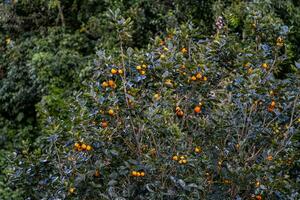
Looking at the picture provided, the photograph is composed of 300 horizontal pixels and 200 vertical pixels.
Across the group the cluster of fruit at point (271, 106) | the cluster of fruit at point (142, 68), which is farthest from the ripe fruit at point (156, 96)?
the cluster of fruit at point (271, 106)

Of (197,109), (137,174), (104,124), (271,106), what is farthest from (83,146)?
(271,106)

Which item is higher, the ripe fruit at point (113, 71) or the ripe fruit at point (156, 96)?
the ripe fruit at point (113, 71)

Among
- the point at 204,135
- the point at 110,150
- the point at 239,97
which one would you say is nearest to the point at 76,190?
the point at 110,150

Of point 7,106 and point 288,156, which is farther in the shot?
point 7,106

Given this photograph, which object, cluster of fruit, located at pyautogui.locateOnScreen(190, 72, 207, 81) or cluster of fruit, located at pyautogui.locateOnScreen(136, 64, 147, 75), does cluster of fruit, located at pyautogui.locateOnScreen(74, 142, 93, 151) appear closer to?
cluster of fruit, located at pyautogui.locateOnScreen(136, 64, 147, 75)

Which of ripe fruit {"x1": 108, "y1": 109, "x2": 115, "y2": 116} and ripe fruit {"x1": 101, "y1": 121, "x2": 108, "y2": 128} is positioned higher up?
ripe fruit {"x1": 108, "y1": 109, "x2": 115, "y2": 116}

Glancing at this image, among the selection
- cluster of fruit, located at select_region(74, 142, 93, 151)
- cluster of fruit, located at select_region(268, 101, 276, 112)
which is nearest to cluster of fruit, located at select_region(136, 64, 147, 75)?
cluster of fruit, located at select_region(74, 142, 93, 151)

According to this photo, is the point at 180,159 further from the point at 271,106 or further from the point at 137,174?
the point at 271,106

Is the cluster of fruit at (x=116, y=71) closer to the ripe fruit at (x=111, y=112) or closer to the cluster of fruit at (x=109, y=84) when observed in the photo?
the cluster of fruit at (x=109, y=84)

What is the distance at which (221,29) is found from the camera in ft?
15.8

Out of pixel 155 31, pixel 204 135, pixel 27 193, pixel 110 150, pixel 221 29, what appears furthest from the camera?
Result: pixel 155 31

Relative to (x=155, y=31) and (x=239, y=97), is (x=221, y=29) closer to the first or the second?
(x=239, y=97)

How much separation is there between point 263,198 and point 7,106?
520cm

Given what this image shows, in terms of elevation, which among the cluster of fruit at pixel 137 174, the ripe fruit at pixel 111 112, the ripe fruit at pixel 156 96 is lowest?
the cluster of fruit at pixel 137 174
